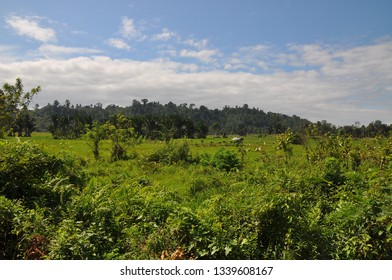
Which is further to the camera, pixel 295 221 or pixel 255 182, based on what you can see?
pixel 255 182

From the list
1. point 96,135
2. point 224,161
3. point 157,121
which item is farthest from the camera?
point 157,121

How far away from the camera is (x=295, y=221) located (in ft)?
Answer: 19.1

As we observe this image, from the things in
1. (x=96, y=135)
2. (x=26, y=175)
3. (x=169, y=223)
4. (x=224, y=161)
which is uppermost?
(x=96, y=135)

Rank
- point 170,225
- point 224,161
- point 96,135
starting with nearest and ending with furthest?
point 170,225 → point 224,161 → point 96,135

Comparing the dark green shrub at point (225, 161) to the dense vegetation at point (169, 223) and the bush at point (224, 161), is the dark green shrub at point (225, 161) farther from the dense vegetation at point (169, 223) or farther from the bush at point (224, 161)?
the dense vegetation at point (169, 223)

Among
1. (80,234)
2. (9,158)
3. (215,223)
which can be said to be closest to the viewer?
(80,234)

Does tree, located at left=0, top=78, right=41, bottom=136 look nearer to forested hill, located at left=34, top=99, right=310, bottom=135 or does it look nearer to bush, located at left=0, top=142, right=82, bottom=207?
bush, located at left=0, top=142, right=82, bottom=207

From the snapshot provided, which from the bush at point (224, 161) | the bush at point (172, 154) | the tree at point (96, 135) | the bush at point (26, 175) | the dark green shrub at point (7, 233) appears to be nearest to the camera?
the dark green shrub at point (7, 233)

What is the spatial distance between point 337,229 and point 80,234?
166 inches

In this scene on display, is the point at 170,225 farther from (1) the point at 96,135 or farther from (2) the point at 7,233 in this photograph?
(1) the point at 96,135

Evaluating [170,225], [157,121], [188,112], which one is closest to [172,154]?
[170,225]

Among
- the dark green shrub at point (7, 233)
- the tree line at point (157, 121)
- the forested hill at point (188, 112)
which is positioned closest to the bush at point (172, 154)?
the tree line at point (157, 121)
